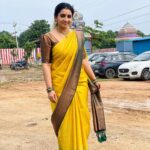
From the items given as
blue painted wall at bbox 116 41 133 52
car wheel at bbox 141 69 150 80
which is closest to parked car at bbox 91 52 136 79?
car wheel at bbox 141 69 150 80

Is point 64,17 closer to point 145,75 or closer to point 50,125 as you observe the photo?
point 50,125

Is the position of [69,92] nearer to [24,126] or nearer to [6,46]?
[24,126]

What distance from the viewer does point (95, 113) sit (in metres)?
4.88

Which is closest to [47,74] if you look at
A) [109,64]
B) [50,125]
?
[50,125]

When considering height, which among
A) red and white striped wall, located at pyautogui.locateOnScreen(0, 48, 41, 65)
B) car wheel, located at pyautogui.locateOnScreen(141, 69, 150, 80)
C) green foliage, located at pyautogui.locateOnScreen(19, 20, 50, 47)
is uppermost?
green foliage, located at pyautogui.locateOnScreen(19, 20, 50, 47)

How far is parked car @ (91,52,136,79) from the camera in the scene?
70.9 feet

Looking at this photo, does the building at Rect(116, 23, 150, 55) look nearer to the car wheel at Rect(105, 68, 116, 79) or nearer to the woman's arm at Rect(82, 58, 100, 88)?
the car wheel at Rect(105, 68, 116, 79)

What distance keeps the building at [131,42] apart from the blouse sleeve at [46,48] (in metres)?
27.4

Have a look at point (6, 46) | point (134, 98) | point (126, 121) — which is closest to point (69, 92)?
point (126, 121)

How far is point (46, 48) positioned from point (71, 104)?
2.29 feet

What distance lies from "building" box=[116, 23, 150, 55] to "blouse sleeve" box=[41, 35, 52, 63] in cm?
2736

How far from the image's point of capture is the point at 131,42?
35344 millimetres

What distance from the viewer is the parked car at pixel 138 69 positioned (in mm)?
18922

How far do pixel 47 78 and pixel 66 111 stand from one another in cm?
43
